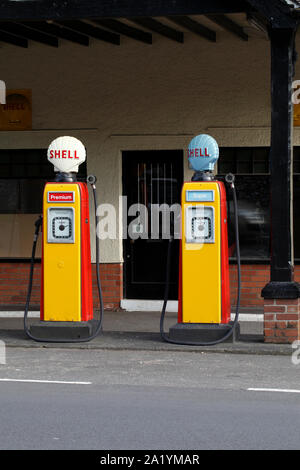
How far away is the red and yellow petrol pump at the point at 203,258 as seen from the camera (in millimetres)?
10531

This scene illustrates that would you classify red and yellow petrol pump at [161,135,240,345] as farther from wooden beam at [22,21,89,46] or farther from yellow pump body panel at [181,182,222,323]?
wooden beam at [22,21,89,46]

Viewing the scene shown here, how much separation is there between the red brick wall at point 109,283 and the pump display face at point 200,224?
9.43ft

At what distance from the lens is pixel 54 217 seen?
10.9 meters

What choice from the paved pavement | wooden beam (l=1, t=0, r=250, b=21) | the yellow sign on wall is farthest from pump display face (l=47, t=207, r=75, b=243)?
the yellow sign on wall

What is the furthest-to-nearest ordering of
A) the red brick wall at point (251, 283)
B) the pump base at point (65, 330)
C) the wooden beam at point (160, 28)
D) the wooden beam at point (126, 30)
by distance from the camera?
the red brick wall at point (251, 283)
the wooden beam at point (126, 30)
the wooden beam at point (160, 28)
the pump base at point (65, 330)

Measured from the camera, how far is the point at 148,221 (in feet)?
45.6

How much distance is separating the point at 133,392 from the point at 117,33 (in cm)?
688

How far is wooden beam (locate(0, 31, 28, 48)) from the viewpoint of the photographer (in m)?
13.5

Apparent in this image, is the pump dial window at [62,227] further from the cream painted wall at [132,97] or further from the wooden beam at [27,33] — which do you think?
the wooden beam at [27,33]

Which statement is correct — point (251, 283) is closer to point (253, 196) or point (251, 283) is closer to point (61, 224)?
point (253, 196)

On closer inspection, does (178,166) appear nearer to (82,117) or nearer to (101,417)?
(82,117)

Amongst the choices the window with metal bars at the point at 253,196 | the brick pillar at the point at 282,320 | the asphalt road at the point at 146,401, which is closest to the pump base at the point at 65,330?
the asphalt road at the point at 146,401

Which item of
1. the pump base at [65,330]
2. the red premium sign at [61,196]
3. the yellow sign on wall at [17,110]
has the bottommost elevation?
the pump base at [65,330]
